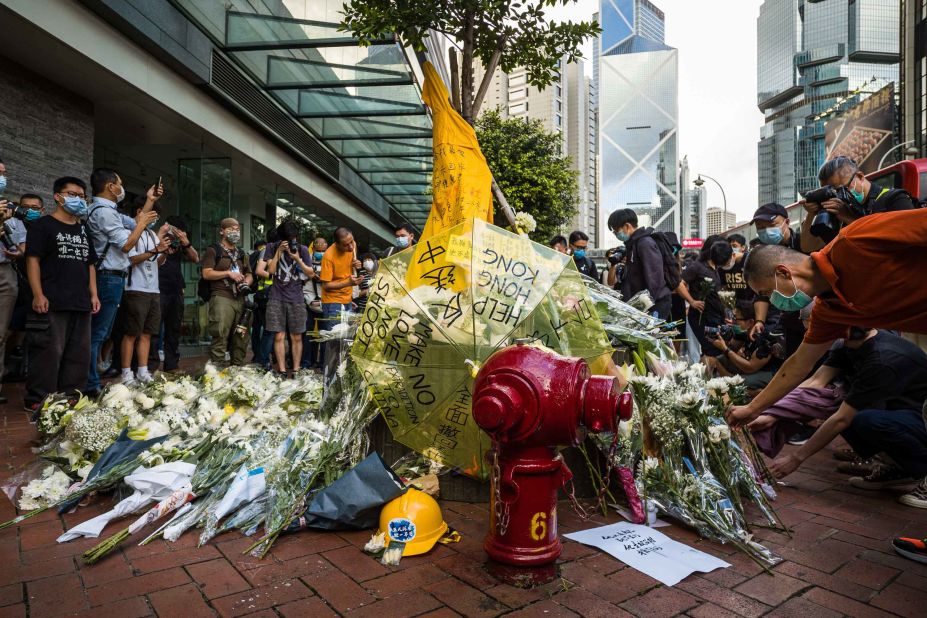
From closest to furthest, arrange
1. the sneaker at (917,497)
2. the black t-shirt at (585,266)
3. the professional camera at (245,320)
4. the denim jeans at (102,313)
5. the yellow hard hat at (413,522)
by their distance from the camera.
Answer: the yellow hard hat at (413,522) → the sneaker at (917,497) → the denim jeans at (102,313) → the professional camera at (245,320) → the black t-shirt at (585,266)

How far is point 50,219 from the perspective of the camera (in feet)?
15.4

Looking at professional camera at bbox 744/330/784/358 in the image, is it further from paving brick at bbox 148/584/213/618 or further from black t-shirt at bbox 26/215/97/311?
black t-shirt at bbox 26/215/97/311

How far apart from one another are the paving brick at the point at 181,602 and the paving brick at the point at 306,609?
252 millimetres

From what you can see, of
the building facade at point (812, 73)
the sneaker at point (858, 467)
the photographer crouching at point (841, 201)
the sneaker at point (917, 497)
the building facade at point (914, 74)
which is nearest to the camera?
the sneaker at point (917, 497)

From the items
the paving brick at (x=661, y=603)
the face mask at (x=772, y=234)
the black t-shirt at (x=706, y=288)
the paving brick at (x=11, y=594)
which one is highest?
the face mask at (x=772, y=234)

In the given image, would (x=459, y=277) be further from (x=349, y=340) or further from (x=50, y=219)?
(x=50, y=219)

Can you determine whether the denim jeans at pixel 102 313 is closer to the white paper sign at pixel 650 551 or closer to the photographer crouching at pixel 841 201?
the white paper sign at pixel 650 551

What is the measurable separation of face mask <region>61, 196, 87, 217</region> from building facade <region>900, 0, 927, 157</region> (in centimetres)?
3540

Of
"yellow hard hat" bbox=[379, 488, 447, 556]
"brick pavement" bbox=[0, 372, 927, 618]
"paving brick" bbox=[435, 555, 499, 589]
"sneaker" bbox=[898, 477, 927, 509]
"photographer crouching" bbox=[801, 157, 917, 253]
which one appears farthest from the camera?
"photographer crouching" bbox=[801, 157, 917, 253]

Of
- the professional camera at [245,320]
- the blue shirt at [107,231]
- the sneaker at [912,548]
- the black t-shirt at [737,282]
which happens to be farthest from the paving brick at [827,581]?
the professional camera at [245,320]

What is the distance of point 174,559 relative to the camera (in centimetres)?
236

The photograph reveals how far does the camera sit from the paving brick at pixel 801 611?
199 centimetres

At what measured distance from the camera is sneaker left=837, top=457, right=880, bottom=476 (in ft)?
12.3

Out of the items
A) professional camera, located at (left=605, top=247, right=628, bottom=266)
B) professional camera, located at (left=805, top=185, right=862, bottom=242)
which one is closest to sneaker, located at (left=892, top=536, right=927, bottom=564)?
professional camera, located at (left=805, top=185, right=862, bottom=242)
